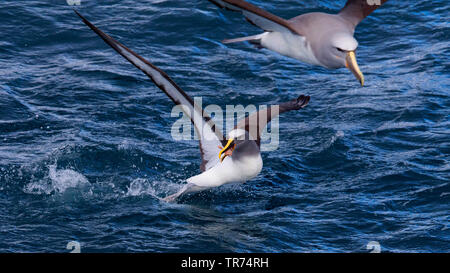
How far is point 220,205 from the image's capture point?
14.7m

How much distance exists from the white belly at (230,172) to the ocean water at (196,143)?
0.85m

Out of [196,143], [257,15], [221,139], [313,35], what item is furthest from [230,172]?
[313,35]

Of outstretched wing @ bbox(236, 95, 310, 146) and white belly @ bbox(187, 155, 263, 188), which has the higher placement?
outstretched wing @ bbox(236, 95, 310, 146)

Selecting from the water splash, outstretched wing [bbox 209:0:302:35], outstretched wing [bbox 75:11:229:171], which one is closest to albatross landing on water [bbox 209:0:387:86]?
outstretched wing [bbox 209:0:302:35]

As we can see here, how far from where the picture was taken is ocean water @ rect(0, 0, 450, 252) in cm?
1345

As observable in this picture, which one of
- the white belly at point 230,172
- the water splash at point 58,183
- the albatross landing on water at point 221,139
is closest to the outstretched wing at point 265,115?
the albatross landing on water at point 221,139

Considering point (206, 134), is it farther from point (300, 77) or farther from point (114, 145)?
point (300, 77)

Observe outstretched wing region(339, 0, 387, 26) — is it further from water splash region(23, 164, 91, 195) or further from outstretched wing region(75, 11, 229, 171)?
water splash region(23, 164, 91, 195)

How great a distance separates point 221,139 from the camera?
13086 millimetres

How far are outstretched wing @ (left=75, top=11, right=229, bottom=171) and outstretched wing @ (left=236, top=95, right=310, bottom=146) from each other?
2.31ft

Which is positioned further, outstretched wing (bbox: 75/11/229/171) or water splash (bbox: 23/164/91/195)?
water splash (bbox: 23/164/91/195)

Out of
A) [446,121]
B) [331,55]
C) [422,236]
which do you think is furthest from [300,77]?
[331,55]

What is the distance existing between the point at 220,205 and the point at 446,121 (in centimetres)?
645

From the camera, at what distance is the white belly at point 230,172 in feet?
40.7
